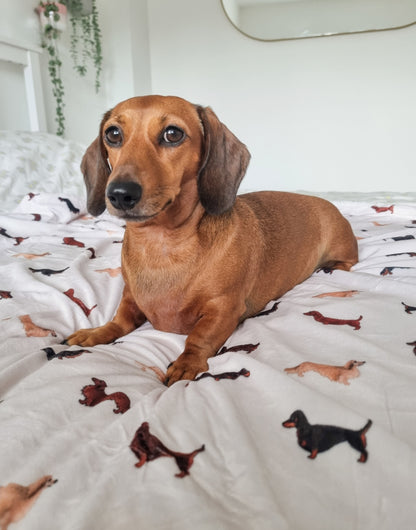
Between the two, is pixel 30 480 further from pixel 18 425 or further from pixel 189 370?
pixel 189 370

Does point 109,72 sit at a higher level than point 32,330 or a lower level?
higher

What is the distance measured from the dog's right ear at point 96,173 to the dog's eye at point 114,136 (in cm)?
8

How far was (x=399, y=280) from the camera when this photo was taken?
1218 millimetres

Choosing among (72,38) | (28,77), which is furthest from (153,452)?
(72,38)

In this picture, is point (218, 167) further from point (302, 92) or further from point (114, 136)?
point (302, 92)

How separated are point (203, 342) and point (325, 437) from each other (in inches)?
16.9

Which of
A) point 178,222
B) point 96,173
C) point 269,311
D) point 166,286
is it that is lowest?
point 269,311

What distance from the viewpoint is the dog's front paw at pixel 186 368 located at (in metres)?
0.84

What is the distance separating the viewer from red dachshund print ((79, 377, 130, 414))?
2.26 ft

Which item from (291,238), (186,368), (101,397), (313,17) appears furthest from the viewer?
(313,17)

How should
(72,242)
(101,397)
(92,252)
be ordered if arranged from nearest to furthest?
(101,397) → (92,252) → (72,242)

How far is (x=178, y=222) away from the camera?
108cm

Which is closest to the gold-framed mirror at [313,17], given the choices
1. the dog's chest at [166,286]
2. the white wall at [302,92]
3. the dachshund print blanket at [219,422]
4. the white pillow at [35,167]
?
the white wall at [302,92]

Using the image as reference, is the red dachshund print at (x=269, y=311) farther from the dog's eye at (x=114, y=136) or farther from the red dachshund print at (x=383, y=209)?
the red dachshund print at (x=383, y=209)
